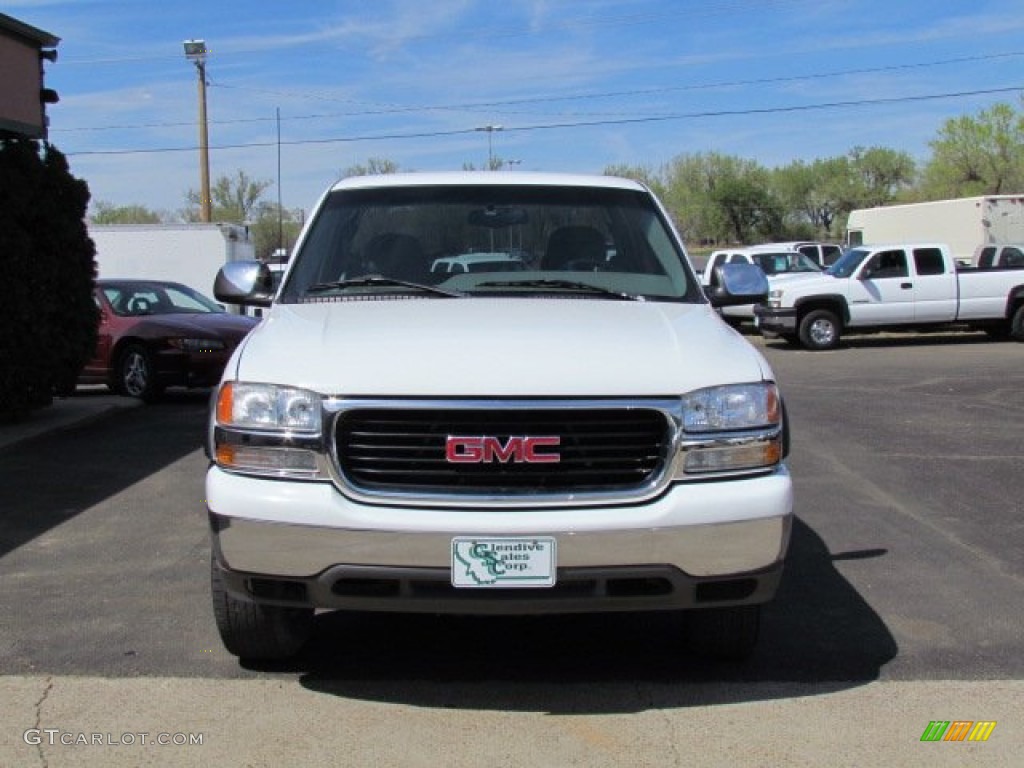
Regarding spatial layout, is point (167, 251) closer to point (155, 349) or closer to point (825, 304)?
point (155, 349)

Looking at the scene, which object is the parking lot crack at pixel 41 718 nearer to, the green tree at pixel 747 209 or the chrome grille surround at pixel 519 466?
the chrome grille surround at pixel 519 466

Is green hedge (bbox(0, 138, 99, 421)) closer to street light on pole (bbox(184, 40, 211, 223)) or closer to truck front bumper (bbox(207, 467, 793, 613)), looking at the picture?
truck front bumper (bbox(207, 467, 793, 613))

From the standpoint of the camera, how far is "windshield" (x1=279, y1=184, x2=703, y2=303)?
4859 millimetres

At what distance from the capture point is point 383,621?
16.0 ft

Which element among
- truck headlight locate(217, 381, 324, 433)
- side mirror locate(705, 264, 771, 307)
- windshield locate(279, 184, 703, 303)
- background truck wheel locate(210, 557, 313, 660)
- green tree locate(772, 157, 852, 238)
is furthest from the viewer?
green tree locate(772, 157, 852, 238)

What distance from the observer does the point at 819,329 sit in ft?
66.8

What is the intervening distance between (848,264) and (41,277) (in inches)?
601

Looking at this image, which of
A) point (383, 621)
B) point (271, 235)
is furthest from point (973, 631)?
point (271, 235)

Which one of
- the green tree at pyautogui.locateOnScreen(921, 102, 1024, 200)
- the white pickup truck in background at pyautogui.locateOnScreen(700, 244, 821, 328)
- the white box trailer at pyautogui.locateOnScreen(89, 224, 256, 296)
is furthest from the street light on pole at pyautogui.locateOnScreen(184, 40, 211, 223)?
the green tree at pyautogui.locateOnScreen(921, 102, 1024, 200)

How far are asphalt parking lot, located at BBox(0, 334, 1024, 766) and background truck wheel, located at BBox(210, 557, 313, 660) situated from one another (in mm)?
118

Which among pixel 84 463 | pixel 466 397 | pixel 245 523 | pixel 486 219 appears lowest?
pixel 84 463

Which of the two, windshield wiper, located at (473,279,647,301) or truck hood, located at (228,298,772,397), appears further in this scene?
windshield wiper, located at (473,279,647,301)

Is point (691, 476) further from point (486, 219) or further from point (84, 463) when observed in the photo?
point (84, 463)

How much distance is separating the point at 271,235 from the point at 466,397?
55.2 m
